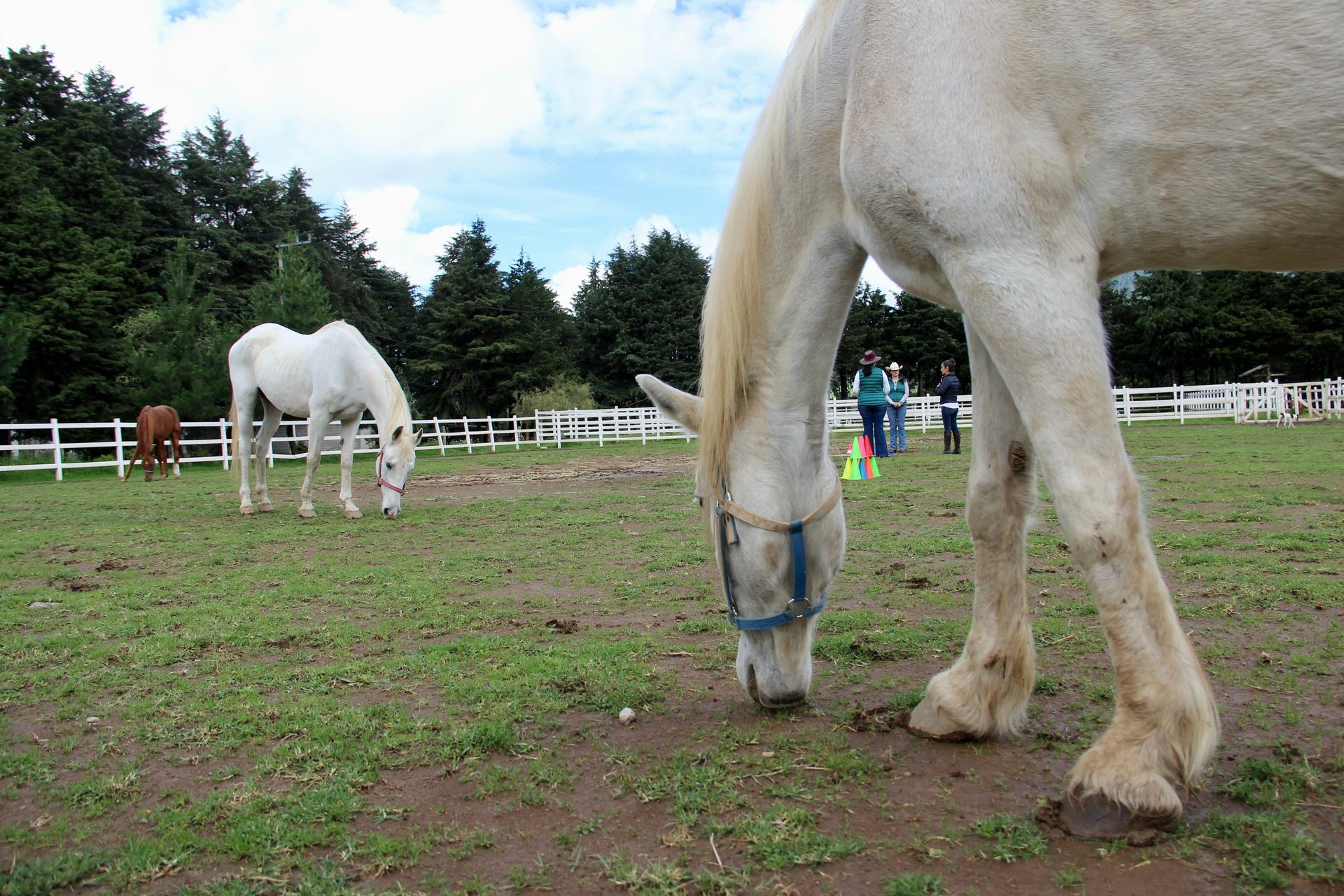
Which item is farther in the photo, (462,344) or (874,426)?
(462,344)

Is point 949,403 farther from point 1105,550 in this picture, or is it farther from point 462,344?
point 462,344

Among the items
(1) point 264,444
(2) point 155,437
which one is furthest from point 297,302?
(1) point 264,444

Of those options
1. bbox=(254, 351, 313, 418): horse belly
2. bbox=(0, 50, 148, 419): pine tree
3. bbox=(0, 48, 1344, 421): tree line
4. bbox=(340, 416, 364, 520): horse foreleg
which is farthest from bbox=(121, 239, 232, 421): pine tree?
bbox=(340, 416, 364, 520): horse foreleg

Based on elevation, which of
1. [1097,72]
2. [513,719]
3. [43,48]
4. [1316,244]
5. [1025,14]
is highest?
[43,48]

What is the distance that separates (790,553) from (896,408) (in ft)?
51.7

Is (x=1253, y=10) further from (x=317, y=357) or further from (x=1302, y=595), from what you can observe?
(x=317, y=357)

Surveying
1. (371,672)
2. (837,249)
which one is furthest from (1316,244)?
(371,672)

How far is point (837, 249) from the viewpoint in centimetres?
241

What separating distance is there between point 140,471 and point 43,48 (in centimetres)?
2933

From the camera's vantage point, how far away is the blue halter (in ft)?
8.32

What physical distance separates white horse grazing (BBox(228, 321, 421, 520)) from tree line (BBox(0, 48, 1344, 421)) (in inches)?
595

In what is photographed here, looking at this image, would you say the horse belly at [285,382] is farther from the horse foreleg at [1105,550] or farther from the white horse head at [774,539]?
the horse foreleg at [1105,550]

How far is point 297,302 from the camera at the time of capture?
26.6 m

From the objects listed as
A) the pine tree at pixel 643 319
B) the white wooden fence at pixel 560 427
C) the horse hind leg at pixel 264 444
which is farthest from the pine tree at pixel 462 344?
the horse hind leg at pixel 264 444
